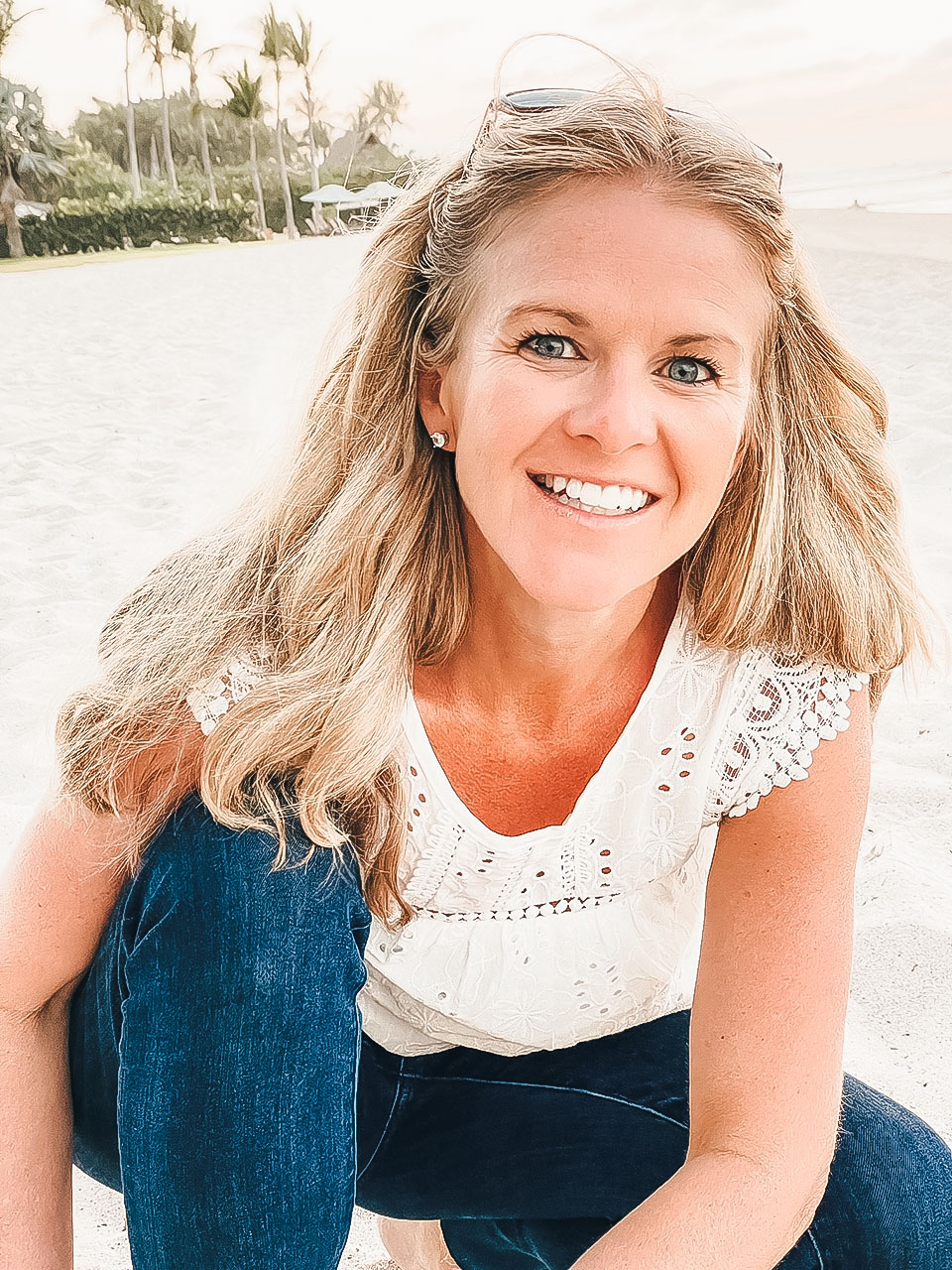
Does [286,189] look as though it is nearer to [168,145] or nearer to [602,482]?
[168,145]

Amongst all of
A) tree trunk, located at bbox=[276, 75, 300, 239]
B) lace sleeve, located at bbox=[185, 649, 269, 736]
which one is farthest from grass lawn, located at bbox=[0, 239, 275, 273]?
lace sleeve, located at bbox=[185, 649, 269, 736]

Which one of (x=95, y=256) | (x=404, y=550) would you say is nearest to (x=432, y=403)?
(x=404, y=550)

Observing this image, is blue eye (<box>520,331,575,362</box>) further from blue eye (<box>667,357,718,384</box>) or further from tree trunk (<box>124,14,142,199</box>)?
tree trunk (<box>124,14,142,199</box>)

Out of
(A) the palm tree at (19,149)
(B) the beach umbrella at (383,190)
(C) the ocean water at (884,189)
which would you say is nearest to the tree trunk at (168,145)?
(A) the palm tree at (19,149)

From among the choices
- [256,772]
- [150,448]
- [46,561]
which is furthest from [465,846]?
[150,448]

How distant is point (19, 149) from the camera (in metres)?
26.7

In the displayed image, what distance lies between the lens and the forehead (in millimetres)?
1186

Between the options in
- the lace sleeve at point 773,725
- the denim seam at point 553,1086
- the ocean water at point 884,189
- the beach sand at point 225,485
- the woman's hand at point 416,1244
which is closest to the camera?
the lace sleeve at point 773,725

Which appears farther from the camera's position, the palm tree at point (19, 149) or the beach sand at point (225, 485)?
the palm tree at point (19, 149)

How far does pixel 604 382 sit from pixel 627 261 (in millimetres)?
117

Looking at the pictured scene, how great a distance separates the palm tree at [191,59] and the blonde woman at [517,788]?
35598mm

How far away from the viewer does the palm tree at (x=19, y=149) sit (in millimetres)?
24547

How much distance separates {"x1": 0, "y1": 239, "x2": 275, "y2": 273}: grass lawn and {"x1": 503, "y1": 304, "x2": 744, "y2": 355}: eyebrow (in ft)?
67.3

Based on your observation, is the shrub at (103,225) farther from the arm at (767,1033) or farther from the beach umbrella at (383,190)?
the arm at (767,1033)
